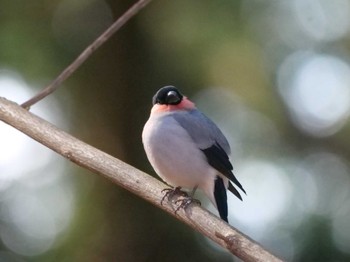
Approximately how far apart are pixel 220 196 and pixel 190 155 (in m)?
0.19

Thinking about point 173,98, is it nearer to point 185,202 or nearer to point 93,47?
point 93,47

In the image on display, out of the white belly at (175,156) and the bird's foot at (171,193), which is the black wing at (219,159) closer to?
the white belly at (175,156)

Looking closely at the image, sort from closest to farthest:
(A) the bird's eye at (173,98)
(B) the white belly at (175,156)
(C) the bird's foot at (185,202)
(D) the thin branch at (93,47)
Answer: (C) the bird's foot at (185,202) → (D) the thin branch at (93,47) → (B) the white belly at (175,156) → (A) the bird's eye at (173,98)

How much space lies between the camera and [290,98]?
260 inches

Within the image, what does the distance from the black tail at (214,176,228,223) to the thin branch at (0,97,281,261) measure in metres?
0.32

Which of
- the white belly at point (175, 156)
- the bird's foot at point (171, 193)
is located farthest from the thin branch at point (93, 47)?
the bird's foot at point (171, 193)

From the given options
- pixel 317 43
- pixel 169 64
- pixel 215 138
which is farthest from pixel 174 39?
pixel 215 138

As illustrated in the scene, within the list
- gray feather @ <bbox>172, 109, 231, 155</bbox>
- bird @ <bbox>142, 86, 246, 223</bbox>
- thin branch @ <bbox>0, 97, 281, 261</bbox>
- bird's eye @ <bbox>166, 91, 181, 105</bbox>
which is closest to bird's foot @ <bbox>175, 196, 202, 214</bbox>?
thin branch @ <bbox>0, 97, 281, 261</bbox>

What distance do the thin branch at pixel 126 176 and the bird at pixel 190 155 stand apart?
10.2 inches

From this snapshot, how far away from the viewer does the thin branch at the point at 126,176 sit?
3.00m

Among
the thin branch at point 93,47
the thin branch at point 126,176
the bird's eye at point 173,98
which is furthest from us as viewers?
the bird's eye at point 173,98

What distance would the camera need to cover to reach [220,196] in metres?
3.71

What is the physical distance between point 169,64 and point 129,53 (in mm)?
258

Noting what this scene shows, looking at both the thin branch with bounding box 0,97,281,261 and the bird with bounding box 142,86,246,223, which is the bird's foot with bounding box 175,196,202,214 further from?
the bird with bounding box 142,86,246,223
